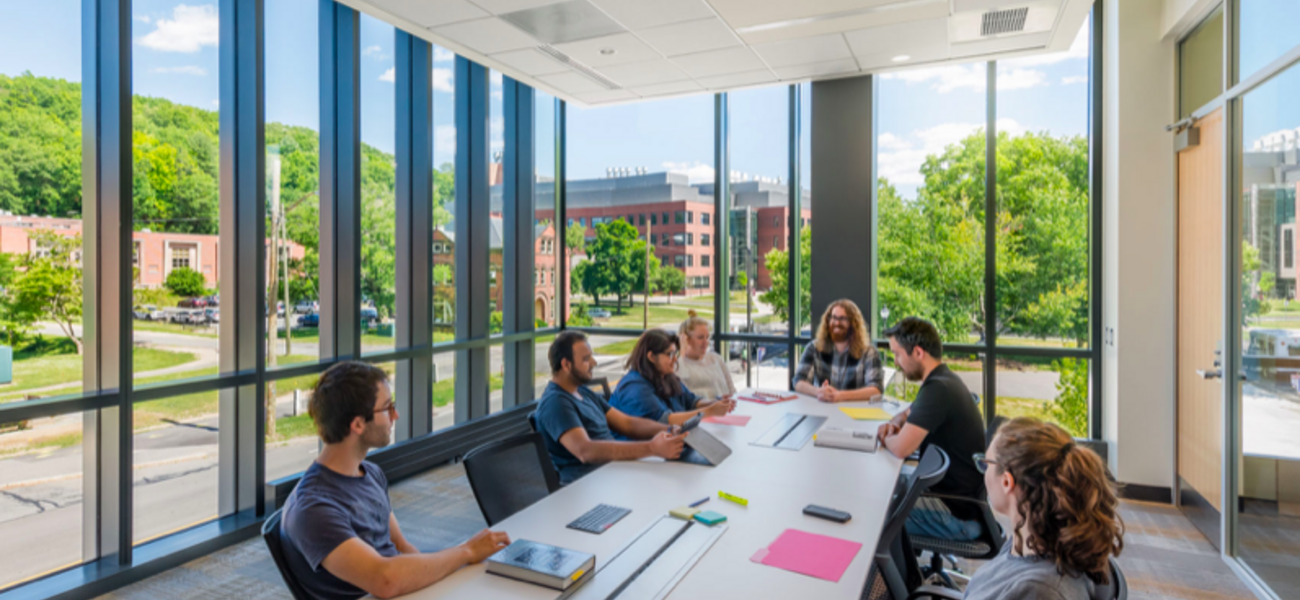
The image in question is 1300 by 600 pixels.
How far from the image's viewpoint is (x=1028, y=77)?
4.99 metres

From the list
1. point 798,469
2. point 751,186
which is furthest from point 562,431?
point 751,186

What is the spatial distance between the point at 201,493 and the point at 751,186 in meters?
4.58

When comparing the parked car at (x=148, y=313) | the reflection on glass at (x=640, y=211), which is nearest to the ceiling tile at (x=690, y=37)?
the reflection on glass at (x=640, y=211)

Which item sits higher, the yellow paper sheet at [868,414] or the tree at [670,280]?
the tree at [670,280]

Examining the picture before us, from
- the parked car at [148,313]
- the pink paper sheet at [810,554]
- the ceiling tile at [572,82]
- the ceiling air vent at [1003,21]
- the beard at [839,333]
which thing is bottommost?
the pink paper sheet at [810,554]

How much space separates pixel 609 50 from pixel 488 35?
2.72 feet

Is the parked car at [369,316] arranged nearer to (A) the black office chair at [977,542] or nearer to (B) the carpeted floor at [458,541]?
(B) the carpeted floor at [458,541]

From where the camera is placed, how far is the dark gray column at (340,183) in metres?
4.33

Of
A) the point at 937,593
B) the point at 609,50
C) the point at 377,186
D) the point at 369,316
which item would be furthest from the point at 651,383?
the point at 377,186

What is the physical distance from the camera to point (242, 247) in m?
3.83

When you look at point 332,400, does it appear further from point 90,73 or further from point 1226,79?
point 1226,79

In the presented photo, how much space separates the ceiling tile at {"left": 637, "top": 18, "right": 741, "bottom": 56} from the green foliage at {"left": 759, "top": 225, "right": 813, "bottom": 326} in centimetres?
183

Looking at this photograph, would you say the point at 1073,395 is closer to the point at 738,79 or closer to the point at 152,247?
the point at 738,79

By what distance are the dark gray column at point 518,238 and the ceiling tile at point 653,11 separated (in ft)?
7.15
